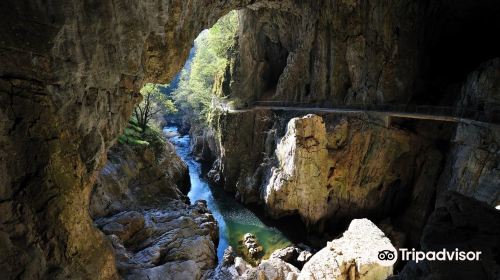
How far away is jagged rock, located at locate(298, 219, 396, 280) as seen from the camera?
37.3 feet

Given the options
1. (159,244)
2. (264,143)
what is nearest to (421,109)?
(264,143)

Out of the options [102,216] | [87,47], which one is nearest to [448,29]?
[87,47]

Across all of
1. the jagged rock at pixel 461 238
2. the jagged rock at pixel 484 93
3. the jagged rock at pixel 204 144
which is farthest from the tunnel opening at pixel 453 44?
the jagged rock at pixel 204 144

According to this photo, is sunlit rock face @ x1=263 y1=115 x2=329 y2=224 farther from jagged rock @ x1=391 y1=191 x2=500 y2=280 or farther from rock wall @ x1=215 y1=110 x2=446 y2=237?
jagged rock @ x1=391 y1=191 x2=500 y2=280

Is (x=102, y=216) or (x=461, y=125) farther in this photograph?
(x=461, y=125)

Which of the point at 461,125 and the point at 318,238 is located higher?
the point at 461,125

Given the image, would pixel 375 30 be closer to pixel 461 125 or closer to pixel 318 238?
pixel 461 125

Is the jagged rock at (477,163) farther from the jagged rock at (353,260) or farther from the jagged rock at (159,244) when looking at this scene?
the jagged rock at (159,244)

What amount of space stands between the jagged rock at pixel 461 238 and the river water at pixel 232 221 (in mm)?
13225

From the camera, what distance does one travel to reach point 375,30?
1909cm

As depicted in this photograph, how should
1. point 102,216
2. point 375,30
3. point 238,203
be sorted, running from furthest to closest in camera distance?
1. point 238,203
2. point 375,30
3. point 102,216

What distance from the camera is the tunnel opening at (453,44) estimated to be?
1834 centimetres

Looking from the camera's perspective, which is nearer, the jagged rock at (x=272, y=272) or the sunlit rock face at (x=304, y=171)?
the jagged rock at (x=272, y=272)

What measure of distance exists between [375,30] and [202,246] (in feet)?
54.4
